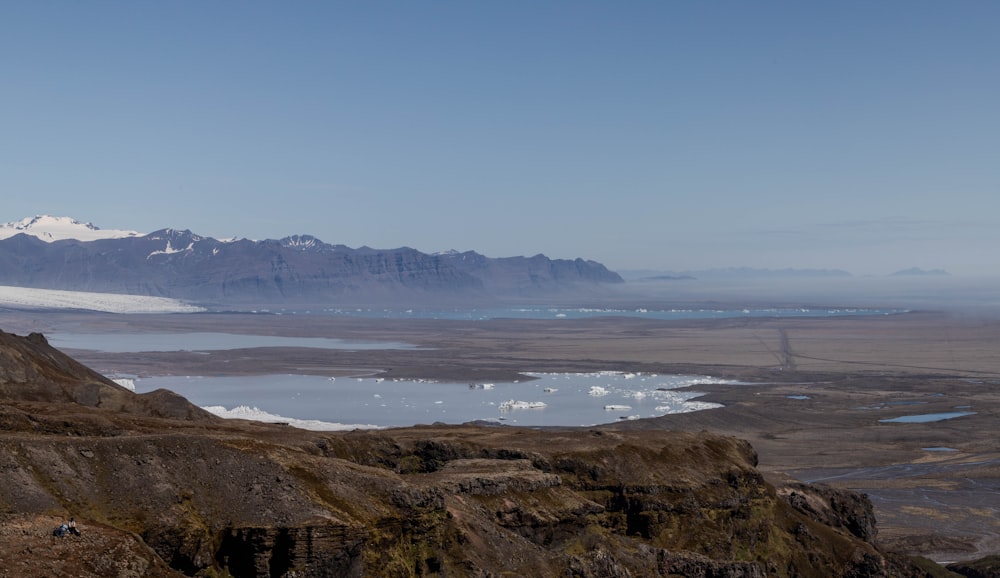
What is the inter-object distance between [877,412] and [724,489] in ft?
257

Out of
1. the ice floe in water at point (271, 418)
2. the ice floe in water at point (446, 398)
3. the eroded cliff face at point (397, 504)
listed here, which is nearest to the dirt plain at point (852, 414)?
the ice floe in water at point (446, 398)

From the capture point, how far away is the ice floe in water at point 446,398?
121 m

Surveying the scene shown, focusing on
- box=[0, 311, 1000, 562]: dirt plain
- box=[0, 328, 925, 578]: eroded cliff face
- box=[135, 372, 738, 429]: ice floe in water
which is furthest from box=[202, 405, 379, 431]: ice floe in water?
box=[0, 328, 925, 578]: eroded cliff face

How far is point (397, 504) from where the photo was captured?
41.4m

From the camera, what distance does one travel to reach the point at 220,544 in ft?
123

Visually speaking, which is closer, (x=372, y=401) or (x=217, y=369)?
(x=372, y=401)

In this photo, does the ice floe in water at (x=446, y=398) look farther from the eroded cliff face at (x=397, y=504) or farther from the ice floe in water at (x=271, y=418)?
the eroded cliff face at (x=397, y=504)

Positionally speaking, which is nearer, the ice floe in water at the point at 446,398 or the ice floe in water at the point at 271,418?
the ice floe in water at the point at 271,418

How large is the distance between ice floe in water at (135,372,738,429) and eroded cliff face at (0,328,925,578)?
49692mm

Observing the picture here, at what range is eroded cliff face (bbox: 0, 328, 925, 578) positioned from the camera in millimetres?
35875

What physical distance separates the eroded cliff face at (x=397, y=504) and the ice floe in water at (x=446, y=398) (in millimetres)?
49692

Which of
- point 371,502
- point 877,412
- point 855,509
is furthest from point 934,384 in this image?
point 371,502

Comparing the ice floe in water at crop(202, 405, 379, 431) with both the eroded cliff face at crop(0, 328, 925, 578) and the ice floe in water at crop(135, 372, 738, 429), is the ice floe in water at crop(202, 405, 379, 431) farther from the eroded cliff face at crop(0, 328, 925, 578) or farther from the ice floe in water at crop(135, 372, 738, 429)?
the eroded cliff face at crop(0, 328, 925, 578)

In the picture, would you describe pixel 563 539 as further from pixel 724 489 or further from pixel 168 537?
pixel 168 537
